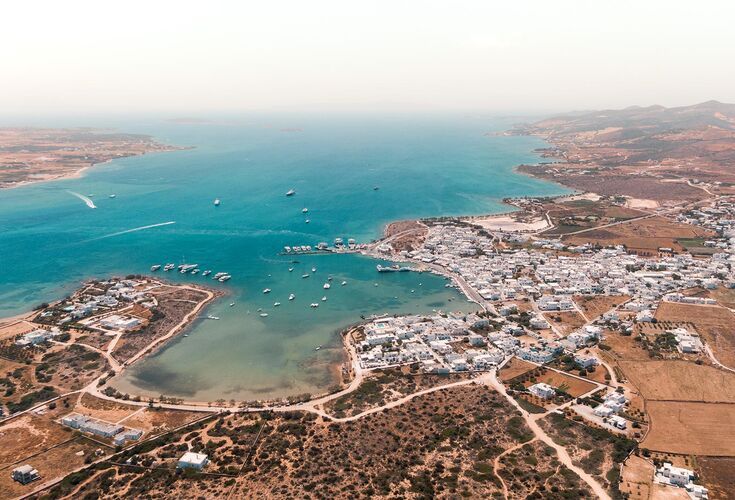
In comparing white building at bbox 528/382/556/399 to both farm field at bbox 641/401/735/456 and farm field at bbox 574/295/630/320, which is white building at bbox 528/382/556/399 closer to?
farm field at bbox 641/401/735/456

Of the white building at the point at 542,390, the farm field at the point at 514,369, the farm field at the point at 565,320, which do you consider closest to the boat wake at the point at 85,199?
the farm field at the point at 514,369

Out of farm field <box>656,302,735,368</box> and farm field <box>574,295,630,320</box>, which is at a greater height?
farm field <box>656,302,735,368</box>

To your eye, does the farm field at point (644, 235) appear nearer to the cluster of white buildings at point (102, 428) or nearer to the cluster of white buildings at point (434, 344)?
the cluster of white buildings at point (434, 344)

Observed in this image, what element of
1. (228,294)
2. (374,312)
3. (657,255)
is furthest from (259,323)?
(657,255)

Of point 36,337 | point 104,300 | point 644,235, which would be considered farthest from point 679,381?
point 104,300

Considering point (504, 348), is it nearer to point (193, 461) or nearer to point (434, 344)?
point (434, 344)

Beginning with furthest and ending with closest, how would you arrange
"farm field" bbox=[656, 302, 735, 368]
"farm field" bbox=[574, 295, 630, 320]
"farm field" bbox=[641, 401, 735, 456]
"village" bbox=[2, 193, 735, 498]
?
"farm field" bbox=[574, 295, 630, 320] → "farm field" bbox=[656, 302, 735, 368] → "village" bbox=[2, 193, 735, 498] → "farm field" bbox=[641, 401, 735, 456]

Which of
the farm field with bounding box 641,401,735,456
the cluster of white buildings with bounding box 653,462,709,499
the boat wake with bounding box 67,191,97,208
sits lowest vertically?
the farm field with bounding box 641,401,735,456

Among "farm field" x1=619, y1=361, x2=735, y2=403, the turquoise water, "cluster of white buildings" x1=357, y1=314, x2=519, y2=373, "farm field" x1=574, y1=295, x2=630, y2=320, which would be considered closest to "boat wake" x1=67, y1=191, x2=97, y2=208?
the turquoise water
